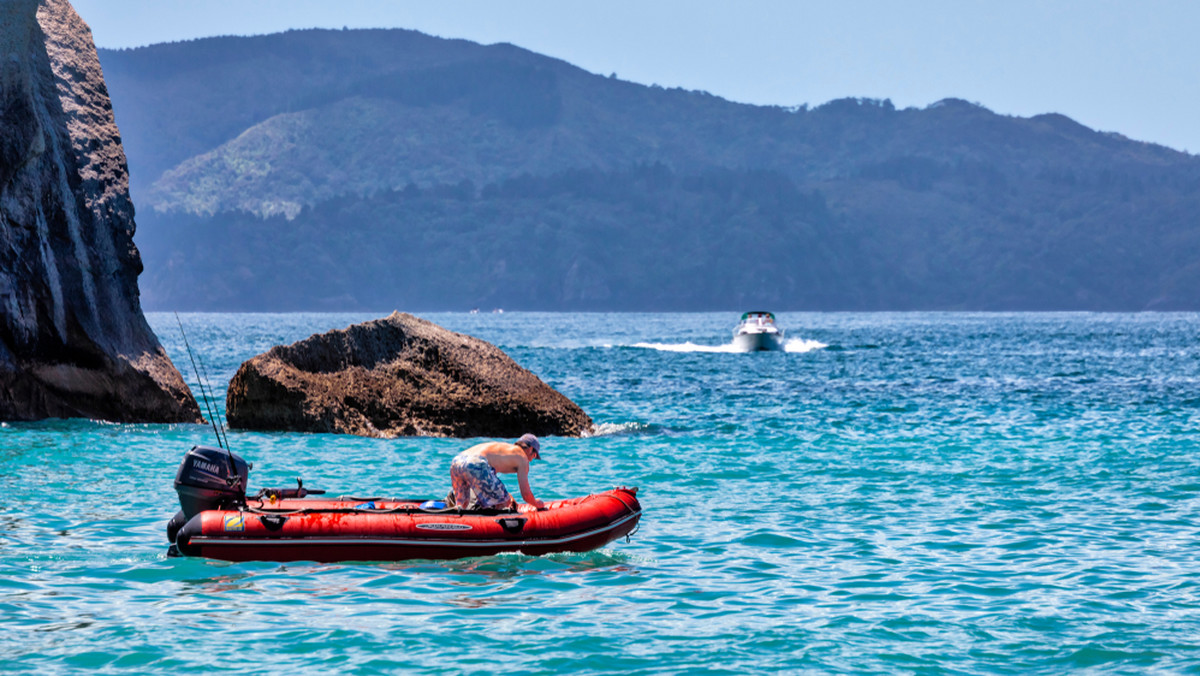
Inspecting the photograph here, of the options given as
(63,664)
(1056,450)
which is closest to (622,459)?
(1056,450)

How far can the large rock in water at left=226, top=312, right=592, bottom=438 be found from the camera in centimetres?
2153

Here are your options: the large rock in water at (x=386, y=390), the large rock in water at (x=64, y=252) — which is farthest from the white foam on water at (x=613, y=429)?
the large rock in water at (x=64, y=252)

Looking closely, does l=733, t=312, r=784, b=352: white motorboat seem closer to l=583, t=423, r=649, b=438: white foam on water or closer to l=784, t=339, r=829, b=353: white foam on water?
l=784, t=339, r=829, b=353: white foam on water

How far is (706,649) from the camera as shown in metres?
8.73

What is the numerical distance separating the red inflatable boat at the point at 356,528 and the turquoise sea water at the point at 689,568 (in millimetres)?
198

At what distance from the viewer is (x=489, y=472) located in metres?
11.9

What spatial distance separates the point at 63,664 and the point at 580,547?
4.95 metres

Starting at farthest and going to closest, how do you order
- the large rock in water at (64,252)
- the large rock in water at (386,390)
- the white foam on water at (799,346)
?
the white foam on water at (799,346) → the large rock in water at (64,252) → the large rock in water at (386,390)

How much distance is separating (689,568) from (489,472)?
222 cm

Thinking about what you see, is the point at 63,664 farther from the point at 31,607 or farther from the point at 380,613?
the point at 380,613

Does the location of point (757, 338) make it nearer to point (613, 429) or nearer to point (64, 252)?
point (613, 429)

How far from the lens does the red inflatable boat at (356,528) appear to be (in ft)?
36.8

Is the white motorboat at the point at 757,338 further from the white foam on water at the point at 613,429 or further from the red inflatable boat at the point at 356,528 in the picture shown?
the red inflatable boat at the point at 356,528

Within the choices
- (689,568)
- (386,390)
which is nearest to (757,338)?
(386,390)
